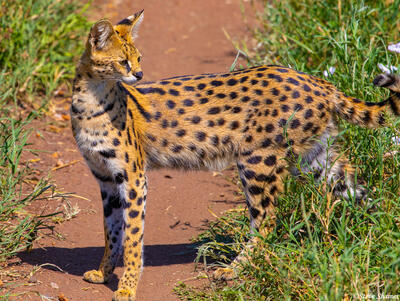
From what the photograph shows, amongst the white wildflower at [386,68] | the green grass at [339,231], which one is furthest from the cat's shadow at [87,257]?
the white wildflower at [386,68]

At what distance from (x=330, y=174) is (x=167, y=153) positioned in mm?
1414

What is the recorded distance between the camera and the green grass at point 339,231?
13.1 feet

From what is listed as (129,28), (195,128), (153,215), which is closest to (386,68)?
(195,128)

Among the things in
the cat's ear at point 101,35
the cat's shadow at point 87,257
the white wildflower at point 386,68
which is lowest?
the cat's shadow at point 87,257

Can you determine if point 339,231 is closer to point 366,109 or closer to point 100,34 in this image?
point 366,109

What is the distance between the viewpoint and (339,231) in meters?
4.43

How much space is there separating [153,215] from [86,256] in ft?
3.02

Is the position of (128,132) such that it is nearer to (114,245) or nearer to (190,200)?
(114,245)

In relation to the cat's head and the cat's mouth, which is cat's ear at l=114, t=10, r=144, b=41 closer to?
the cat's head

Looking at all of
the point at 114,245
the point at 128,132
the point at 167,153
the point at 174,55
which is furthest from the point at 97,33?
the point at 174,55

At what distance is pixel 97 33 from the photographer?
192 inches

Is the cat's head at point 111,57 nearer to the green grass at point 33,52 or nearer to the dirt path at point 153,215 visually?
the green grass at point 33,52

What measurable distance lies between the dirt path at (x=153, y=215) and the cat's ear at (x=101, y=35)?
190 centimetres

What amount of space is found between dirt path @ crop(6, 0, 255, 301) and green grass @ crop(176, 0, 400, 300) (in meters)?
0.33
